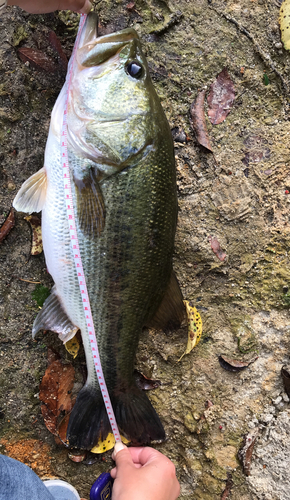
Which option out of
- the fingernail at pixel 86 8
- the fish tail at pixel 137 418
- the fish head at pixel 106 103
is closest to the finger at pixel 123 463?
the fish tail at pixel 137 418

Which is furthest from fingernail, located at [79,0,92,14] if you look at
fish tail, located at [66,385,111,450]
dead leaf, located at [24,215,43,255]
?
fish tail, located at [66,385,111,450]

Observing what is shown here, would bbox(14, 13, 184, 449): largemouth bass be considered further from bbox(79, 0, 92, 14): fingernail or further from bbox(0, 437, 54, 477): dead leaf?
bbox(0, 437, 54, 477): dead leaf

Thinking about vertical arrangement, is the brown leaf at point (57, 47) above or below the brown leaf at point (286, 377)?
above

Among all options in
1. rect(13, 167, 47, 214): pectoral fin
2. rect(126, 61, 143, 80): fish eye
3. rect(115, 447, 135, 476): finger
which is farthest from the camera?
rect(13, 167, 47, 214): pectoral fin

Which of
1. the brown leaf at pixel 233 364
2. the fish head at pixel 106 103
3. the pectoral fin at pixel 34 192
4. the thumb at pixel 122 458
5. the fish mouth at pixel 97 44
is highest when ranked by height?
the fish mouth at pixel 97 44

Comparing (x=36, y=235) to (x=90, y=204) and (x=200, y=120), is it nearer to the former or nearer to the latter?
(x=90, y=204)

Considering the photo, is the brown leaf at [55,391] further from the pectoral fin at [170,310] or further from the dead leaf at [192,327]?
the dead leaf at [192,327]

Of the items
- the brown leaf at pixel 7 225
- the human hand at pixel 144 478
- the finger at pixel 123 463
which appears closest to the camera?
the human hand at pixel 144 478
